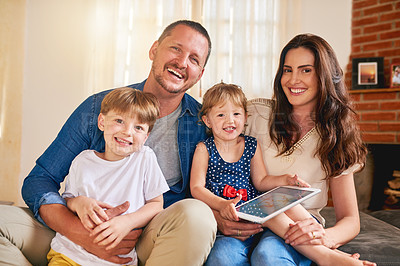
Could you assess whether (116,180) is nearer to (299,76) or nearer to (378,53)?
(299,76)

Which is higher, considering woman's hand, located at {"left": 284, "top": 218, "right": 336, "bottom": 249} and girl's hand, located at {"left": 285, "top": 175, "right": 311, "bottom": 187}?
girl's hand, located at {"left": 285, "top": 175, "right": 311, "bottom": 187}

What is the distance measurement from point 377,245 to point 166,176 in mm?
613

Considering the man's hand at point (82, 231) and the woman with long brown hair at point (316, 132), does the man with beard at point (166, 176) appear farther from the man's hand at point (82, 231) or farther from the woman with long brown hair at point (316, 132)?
the woman with long brown hair at point (316, 132)

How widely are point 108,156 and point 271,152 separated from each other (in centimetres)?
47

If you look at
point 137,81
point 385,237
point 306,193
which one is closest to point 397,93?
point 385,237

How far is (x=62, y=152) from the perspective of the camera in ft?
2.98

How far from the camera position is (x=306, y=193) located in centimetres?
83

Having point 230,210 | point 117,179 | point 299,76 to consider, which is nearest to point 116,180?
point 117,179

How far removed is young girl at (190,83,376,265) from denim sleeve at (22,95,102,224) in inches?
11.9

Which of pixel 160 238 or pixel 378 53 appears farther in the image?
pixel 378 53

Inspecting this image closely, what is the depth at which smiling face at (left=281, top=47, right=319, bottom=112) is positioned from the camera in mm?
972

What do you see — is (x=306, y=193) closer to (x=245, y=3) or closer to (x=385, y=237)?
(x=385, y=237)

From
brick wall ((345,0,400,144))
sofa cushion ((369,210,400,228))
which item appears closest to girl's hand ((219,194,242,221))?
brick wall ((345,0,400,144))

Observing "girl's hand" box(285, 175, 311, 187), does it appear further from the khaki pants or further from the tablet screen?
the khaki pants
